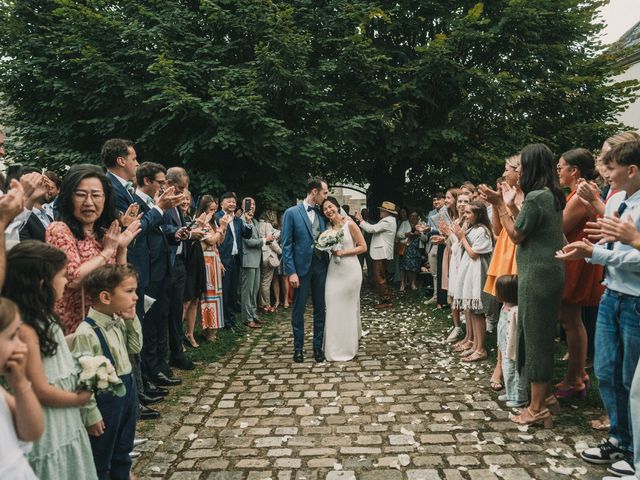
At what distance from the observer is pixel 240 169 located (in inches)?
535

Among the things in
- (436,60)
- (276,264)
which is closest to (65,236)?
(276,264)

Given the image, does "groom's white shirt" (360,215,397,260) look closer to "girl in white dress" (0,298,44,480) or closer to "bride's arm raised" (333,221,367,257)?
"bride's arm raised" (333,221,367,257)

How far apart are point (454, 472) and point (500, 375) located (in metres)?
2.25

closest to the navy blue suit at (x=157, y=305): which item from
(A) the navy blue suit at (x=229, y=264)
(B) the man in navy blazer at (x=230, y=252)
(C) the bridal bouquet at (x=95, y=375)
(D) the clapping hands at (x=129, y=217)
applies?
(D) the clapping hands at (x=129, y=217)

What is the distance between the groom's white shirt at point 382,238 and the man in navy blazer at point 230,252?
11.9 feet

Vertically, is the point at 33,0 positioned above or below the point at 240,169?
above

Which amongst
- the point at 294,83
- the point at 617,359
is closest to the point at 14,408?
the point at 617,359

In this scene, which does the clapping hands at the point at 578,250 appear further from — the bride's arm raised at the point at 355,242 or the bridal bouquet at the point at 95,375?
the bride's arm raised at the point at 355,242

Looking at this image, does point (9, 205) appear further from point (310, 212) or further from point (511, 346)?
point (310, 212)

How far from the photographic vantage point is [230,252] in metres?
9.64

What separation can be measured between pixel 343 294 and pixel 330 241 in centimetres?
85

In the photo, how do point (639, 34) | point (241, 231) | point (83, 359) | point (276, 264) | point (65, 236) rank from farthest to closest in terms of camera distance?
point (639, 34)
point (276, 264)
point (241, 231)
point (65, 236)
point (83, 359)

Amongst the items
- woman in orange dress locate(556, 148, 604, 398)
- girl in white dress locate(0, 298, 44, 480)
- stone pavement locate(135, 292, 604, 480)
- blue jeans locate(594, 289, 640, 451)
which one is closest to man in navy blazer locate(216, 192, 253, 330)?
stone pavement locate(135, 292, 604, 480)

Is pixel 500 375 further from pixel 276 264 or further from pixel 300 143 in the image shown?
pixel 300 143
